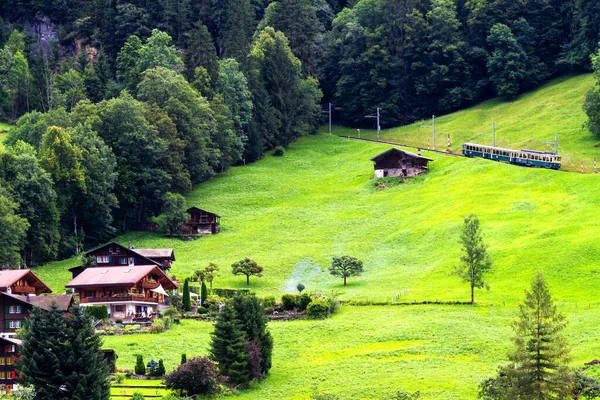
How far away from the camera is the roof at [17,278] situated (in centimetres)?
11919

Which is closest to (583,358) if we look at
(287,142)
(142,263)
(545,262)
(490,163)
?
(545,262)

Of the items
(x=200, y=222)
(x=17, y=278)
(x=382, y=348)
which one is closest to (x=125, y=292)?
(x=17, y=278)

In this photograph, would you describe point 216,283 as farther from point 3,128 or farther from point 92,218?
point 3,128

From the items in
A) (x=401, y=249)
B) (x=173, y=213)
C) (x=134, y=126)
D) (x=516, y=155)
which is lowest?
(x=401, y=249)

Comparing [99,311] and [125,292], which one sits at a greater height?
[125,292]

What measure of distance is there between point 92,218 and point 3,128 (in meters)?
40.6

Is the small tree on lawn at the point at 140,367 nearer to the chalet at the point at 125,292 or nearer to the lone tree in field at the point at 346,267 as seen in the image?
the chalet at the point at 125,292

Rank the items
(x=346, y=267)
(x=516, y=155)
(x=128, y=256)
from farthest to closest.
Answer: (x=516, y=155) < (x=128, y=256) < (x=346, y=267)

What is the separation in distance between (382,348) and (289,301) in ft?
59.2

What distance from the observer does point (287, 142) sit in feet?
644

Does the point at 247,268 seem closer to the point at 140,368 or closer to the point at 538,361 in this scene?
the point at 140,368

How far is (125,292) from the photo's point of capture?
12350 cm

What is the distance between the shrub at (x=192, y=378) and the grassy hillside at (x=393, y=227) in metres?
30.9

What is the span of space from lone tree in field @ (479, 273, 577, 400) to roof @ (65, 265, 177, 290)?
5078cm
